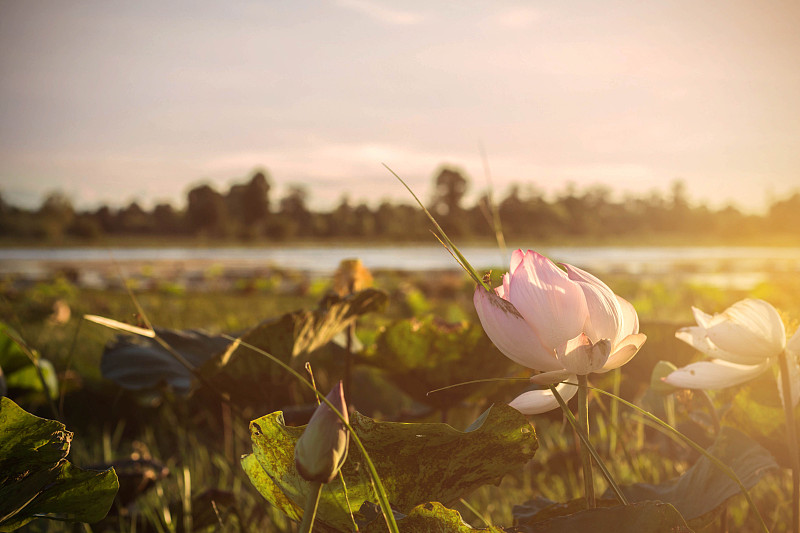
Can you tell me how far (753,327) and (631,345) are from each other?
0.34ft

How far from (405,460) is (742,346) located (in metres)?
0.21

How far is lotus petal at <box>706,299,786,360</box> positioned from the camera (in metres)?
0.34

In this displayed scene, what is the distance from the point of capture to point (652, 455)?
89 cm

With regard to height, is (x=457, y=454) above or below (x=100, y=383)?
above

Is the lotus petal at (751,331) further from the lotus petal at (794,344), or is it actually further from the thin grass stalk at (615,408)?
the thin grass stalk at (615,408)

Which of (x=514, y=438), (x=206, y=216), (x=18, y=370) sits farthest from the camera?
(x=206, y=216)

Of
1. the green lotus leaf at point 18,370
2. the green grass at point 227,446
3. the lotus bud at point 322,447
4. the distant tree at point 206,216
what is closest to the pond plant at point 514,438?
the lotus bud at point 322,447

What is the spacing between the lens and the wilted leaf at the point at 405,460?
33 cm

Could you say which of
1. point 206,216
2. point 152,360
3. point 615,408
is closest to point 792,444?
point 615,408

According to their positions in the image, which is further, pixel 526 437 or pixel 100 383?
pixel 100 383

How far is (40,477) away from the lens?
35cm

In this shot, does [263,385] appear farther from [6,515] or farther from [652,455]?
[652,455]

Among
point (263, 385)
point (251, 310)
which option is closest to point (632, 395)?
point (263, 385)

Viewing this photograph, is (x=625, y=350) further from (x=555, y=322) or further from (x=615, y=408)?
(x=615, y=408)
